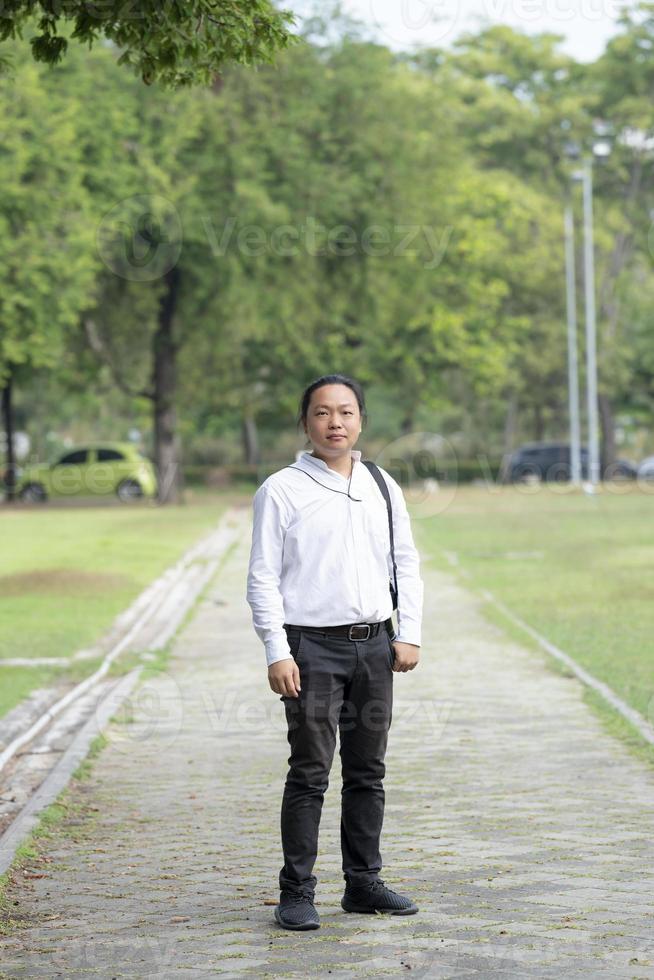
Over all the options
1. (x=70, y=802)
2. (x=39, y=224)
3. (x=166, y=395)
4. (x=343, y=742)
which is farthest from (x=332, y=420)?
(x=166, y=395)

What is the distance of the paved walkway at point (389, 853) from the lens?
5422 millimetres

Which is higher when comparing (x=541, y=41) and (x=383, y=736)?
(x=541, y=41)

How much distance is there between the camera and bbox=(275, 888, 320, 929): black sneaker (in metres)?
5.69

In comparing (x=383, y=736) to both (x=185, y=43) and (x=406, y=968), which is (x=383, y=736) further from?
(x=185, y=43)

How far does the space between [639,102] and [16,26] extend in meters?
54.7

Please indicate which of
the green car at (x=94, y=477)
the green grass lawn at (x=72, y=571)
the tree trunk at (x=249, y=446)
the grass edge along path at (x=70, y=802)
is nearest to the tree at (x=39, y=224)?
the green grass lawn at (x=72, y=571)

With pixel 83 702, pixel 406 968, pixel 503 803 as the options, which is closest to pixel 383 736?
pixel 406 968

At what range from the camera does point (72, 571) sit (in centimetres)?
2323

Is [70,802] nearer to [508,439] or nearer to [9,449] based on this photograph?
[9,449]

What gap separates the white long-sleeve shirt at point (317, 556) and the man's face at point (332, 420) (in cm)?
7

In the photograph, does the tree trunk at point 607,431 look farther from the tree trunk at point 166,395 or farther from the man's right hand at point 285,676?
the man's right hand at point 285,676

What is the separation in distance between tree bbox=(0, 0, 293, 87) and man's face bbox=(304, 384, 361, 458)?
8.19 feet

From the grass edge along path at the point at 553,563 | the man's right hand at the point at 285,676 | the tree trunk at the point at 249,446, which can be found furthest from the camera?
the tree trunk at the point at 249,446

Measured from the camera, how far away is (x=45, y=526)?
37.0 meters
